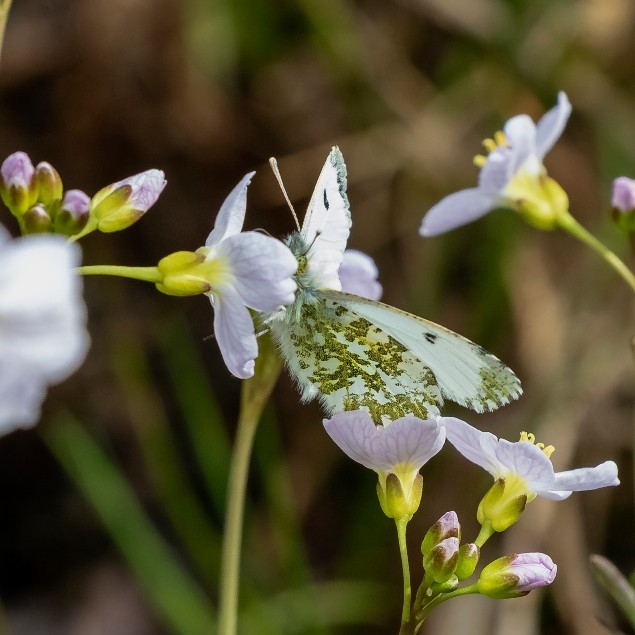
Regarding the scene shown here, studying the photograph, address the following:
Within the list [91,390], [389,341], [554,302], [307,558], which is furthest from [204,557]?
[389,341]

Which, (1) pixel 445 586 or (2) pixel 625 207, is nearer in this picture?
(1) pixel 445 586

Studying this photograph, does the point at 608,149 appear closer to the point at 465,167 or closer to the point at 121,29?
the point at 465,167

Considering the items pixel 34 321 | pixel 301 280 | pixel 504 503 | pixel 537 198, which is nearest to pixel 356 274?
pixel 301 280

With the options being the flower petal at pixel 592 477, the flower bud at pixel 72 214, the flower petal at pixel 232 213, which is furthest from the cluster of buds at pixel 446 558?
the flower bud at pixel 72 214

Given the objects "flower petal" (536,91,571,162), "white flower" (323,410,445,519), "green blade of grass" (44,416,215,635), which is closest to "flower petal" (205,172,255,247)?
"white flower" (323,410,445,519)

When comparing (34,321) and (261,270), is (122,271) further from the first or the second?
(34,321)
